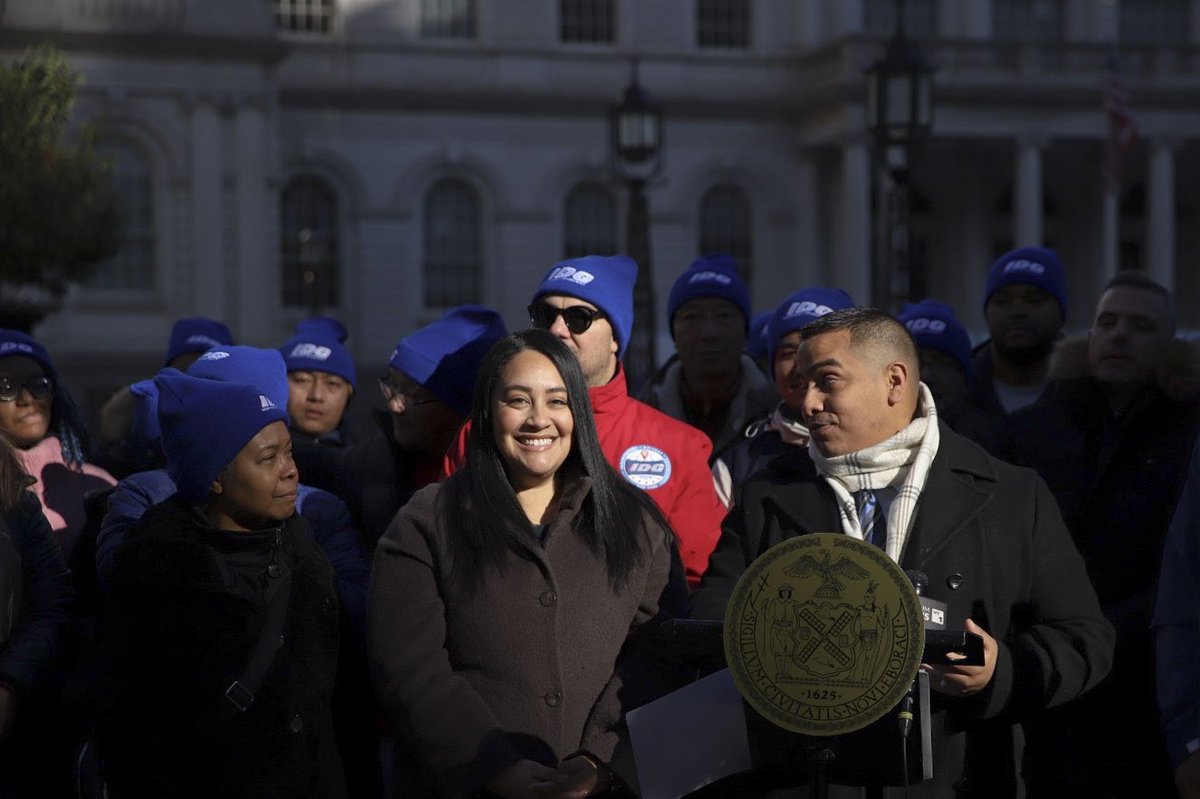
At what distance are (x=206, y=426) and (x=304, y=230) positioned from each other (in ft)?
96.6

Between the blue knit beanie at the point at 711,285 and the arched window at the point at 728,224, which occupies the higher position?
the arched window at the point at 728,224

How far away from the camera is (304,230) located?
33.4m

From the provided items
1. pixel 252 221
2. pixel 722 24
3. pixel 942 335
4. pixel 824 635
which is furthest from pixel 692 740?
pixel 722 24

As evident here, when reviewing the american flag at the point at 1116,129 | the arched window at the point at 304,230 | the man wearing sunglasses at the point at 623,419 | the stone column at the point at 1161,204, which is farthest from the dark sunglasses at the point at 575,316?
the stone column at the point at 1161,204

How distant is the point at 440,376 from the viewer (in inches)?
220

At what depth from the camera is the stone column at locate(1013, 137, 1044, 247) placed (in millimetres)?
35594

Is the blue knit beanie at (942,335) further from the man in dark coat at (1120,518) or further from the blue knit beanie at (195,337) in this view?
the blue knit beanie at (195,337)

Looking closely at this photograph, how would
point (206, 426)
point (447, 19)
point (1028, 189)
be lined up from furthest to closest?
point (1028, 189) < point (447, 19) < point (206, 426)

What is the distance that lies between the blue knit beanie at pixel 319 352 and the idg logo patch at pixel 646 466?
2825mm

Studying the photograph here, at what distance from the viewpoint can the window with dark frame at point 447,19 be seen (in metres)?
34.8

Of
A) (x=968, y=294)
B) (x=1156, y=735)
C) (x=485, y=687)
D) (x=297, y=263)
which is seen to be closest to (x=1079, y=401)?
(x=1156, y=735)

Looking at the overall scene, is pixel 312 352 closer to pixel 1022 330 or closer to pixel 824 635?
pixel 1022 330

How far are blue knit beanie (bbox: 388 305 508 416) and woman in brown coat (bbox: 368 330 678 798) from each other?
1.24 metres

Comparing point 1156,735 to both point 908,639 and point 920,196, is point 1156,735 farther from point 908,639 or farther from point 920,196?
point 920,196
